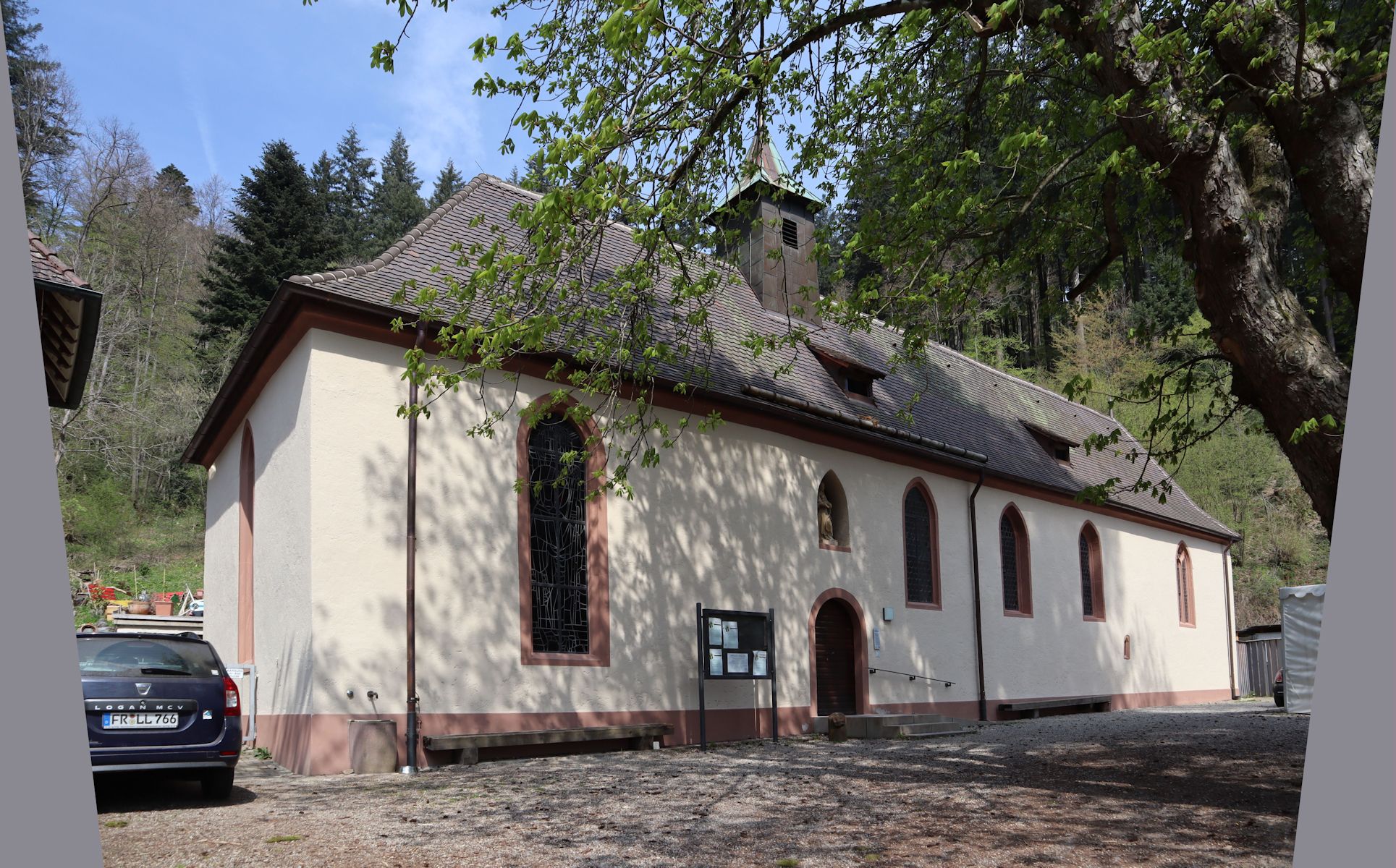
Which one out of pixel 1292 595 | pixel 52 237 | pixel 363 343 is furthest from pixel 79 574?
pixel 1292 595

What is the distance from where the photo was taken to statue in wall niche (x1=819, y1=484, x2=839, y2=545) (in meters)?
18.5

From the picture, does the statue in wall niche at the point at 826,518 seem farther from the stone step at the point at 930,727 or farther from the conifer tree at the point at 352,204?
the conifer tree at the point at 352,204

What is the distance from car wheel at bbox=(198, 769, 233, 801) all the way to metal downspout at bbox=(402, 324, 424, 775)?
8.79 feet

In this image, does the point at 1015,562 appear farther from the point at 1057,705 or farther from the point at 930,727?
the point at 930,727

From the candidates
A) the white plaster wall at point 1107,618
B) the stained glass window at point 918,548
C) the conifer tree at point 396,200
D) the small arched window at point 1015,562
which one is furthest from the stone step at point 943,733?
the conifer tree at point 396,200

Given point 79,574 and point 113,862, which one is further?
point 79,574

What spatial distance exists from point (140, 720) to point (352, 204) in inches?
1753

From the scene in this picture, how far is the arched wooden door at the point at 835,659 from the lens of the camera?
17891 mm

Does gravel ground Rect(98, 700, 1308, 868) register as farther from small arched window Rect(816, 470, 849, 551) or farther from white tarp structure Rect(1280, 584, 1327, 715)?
white tarp structure Rect(1280, 584, 1327, 715)

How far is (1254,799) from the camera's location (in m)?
8.55

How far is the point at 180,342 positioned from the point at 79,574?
26.2 feet

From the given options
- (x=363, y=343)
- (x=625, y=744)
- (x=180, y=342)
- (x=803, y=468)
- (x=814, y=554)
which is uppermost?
(x=180, y=342)

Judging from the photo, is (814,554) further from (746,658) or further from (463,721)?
(463,721)

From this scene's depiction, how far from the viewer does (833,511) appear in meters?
18.8
